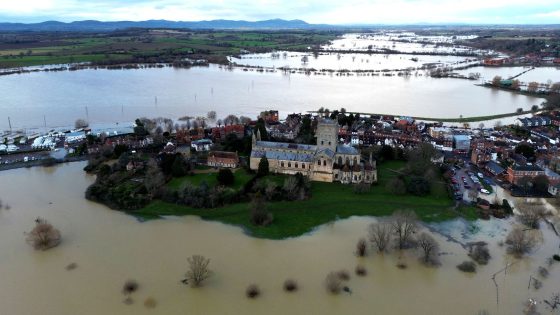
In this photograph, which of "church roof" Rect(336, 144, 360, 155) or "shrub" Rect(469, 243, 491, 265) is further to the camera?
"church roof" Rect(336, 144, 360, 155)

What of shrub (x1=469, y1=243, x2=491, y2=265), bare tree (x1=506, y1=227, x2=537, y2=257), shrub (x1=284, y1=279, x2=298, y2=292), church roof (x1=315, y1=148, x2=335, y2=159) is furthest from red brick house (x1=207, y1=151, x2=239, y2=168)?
bare tree (x1=506, y1=227, x2=537, y2=257)

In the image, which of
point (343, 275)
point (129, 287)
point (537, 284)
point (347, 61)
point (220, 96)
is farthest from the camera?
point (347, 61)

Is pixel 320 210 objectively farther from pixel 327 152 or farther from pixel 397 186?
pixel 397 186

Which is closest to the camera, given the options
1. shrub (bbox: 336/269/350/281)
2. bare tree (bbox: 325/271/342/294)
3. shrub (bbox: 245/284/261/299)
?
shrub (bbox: 245/284/261/299)

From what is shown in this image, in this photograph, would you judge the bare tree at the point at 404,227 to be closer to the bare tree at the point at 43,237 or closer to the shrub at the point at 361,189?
the shrub at the point at 361,189

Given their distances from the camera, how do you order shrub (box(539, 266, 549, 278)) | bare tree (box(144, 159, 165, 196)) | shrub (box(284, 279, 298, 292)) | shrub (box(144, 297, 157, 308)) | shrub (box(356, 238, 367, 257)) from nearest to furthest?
shrub (box(144, 297, 157, 308)) → shrub (box(284, 279, 298, 292)) → shrub (box(539, 266, 549, 278)) → shrub (box(356, 238, 367, 257)) → bare tree (box(144, 159, 165, 196))

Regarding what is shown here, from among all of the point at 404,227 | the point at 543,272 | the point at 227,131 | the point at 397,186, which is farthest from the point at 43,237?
the point at 543,272

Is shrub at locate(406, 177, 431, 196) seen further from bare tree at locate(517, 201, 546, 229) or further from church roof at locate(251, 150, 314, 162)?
church roof at locate(251, 150, 314, 162)
